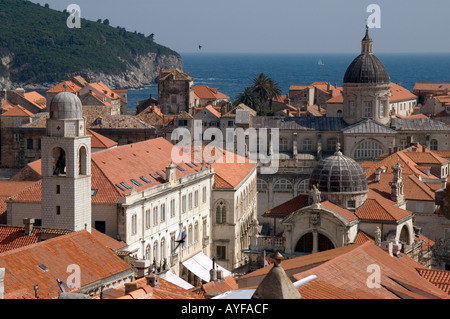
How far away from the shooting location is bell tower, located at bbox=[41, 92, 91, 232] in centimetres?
5522

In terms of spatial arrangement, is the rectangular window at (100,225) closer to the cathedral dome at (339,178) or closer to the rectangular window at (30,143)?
the cathedral dome at (339,178)

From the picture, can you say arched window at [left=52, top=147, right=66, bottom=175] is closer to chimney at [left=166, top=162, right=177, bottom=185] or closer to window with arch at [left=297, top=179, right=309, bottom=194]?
chimney at [left=166, top=162, right=177, bottom=185]

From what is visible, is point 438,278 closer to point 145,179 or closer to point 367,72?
point 145,179

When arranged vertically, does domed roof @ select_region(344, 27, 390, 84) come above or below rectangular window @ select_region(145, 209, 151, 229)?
above

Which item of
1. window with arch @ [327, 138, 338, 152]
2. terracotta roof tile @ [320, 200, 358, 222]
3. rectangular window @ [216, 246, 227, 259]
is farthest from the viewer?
window with arch @ [327, 138, 338, 152]

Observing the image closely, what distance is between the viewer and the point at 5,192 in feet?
230

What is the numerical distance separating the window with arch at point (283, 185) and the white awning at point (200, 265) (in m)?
21.7

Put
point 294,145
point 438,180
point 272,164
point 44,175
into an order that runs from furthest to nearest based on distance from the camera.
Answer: point 294,145 → point 272,164 → point 438,180 → point 44,175

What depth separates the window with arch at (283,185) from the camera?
93250 millimetres

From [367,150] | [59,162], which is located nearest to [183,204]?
[59,162]

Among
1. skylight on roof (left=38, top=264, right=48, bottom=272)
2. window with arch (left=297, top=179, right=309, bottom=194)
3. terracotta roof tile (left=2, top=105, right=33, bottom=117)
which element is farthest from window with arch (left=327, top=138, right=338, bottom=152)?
skylight on roof (left=38, top=264, right=48, bottom=272)
